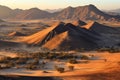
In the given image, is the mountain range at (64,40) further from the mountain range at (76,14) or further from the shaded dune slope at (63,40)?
the mountain range at (76,14)

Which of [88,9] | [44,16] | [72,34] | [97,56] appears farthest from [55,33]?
[44,16]

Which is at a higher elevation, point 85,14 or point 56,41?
point 85,14

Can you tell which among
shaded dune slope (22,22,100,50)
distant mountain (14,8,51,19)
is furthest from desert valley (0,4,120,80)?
distant mountain (14,8,51,19)

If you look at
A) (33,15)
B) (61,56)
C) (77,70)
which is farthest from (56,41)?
(33,15)

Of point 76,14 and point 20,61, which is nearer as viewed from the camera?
point 20,61

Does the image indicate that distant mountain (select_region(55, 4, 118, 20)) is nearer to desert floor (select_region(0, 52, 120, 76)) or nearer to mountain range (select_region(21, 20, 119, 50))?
mountain range (select_region(21, 20, 119, 50))

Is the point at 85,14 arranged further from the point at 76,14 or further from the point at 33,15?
the point at 33,15

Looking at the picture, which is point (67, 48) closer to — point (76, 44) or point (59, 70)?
point (76, 44)

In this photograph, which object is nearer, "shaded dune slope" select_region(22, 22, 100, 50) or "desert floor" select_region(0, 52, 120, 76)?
"desert floor" select_region(0, 52, 120, 76)

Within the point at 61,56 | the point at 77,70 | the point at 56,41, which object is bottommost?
the point at 77,70

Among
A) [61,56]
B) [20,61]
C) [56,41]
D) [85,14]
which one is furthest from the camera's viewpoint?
[85,14]

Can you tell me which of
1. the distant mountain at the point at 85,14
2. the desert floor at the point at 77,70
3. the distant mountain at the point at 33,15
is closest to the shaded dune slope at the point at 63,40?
the desert floor at the point at 77,70

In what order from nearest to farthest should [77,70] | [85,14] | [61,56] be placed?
[77,70] → [61,56] → [85,14]

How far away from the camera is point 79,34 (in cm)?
5403
